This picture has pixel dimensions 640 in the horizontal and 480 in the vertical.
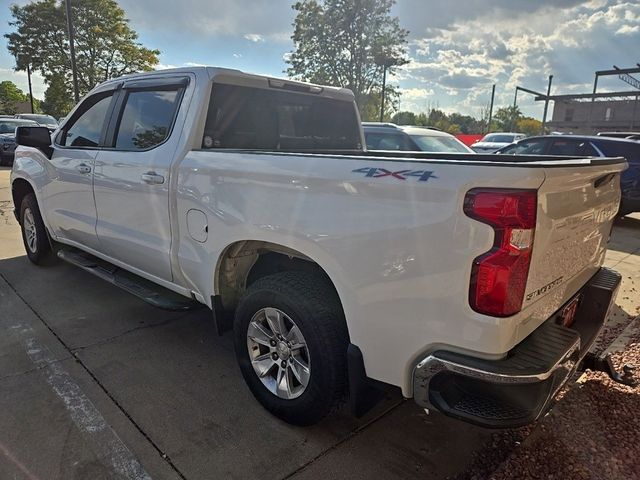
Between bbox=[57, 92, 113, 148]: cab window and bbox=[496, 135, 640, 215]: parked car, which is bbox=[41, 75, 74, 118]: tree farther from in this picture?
bbox=[57, 92, 113, 148]: cab window

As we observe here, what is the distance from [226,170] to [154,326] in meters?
1.96

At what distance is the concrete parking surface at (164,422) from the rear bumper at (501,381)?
31 cm

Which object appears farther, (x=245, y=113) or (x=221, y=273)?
(x=245, y=113)

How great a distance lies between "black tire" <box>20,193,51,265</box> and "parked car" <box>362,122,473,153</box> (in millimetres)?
5079

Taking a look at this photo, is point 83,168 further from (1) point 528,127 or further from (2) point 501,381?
(1) point 528,127

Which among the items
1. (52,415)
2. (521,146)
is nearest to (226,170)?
(52,415)

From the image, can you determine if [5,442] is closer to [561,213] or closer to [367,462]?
[367,462]

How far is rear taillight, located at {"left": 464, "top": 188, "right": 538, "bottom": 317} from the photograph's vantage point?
67.7 inches

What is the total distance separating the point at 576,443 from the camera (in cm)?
255

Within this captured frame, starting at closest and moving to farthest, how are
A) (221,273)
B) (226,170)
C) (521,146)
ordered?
(226,170), (221,273), (521,146)

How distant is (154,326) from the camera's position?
4.01m

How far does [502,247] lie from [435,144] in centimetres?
681

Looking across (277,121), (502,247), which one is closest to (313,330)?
(502,247)

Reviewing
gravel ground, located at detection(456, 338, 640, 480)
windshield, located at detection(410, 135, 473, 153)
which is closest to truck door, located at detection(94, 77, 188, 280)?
gravel ground, located at detection(456, 338, 640, 480)
